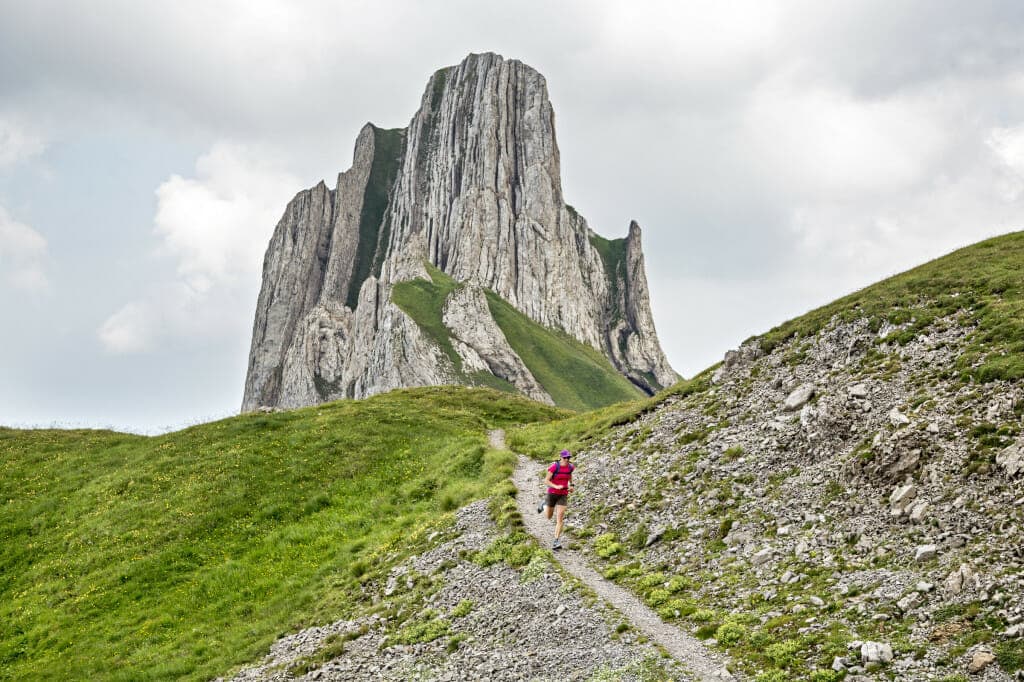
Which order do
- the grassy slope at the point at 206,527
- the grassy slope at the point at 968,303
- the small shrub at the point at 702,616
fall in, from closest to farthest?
the small shrub at the point at 702,616, the grassy slope at the point at 968,303, the grassy slope at the point at 206,527

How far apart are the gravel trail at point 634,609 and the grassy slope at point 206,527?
506cm

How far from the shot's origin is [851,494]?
19.8 metres

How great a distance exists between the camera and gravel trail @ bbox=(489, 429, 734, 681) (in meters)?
14.0

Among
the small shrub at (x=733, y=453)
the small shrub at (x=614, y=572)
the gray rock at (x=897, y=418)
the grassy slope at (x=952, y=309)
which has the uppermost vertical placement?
the grassy slope at (x=952, y=309)

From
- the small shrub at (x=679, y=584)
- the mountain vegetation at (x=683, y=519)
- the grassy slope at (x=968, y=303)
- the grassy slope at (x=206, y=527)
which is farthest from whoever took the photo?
the grassy slope at (x=206, y=527)

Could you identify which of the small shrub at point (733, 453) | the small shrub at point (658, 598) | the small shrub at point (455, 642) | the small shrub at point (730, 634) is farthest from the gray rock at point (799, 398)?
the small shrub at point (455, 642)

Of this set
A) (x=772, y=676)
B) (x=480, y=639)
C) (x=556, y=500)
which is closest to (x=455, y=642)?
(x=480, y=639)

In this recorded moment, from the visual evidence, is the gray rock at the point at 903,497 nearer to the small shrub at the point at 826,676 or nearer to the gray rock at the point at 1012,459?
the gray rock at the point at 1012,459

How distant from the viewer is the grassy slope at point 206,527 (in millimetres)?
26375

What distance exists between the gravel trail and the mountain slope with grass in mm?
466

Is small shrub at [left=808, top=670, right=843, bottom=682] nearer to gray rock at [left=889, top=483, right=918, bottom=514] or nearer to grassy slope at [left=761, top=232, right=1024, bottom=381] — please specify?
gray rock at [left=889, top=483, right=918, bottom=514]

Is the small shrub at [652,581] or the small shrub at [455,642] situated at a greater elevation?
the small shrub at [652,581]

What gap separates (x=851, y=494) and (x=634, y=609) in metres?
7.92

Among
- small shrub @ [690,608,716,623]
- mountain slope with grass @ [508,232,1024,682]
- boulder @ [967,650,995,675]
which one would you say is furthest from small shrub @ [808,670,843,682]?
small shrub @ [690,608,716,623]
